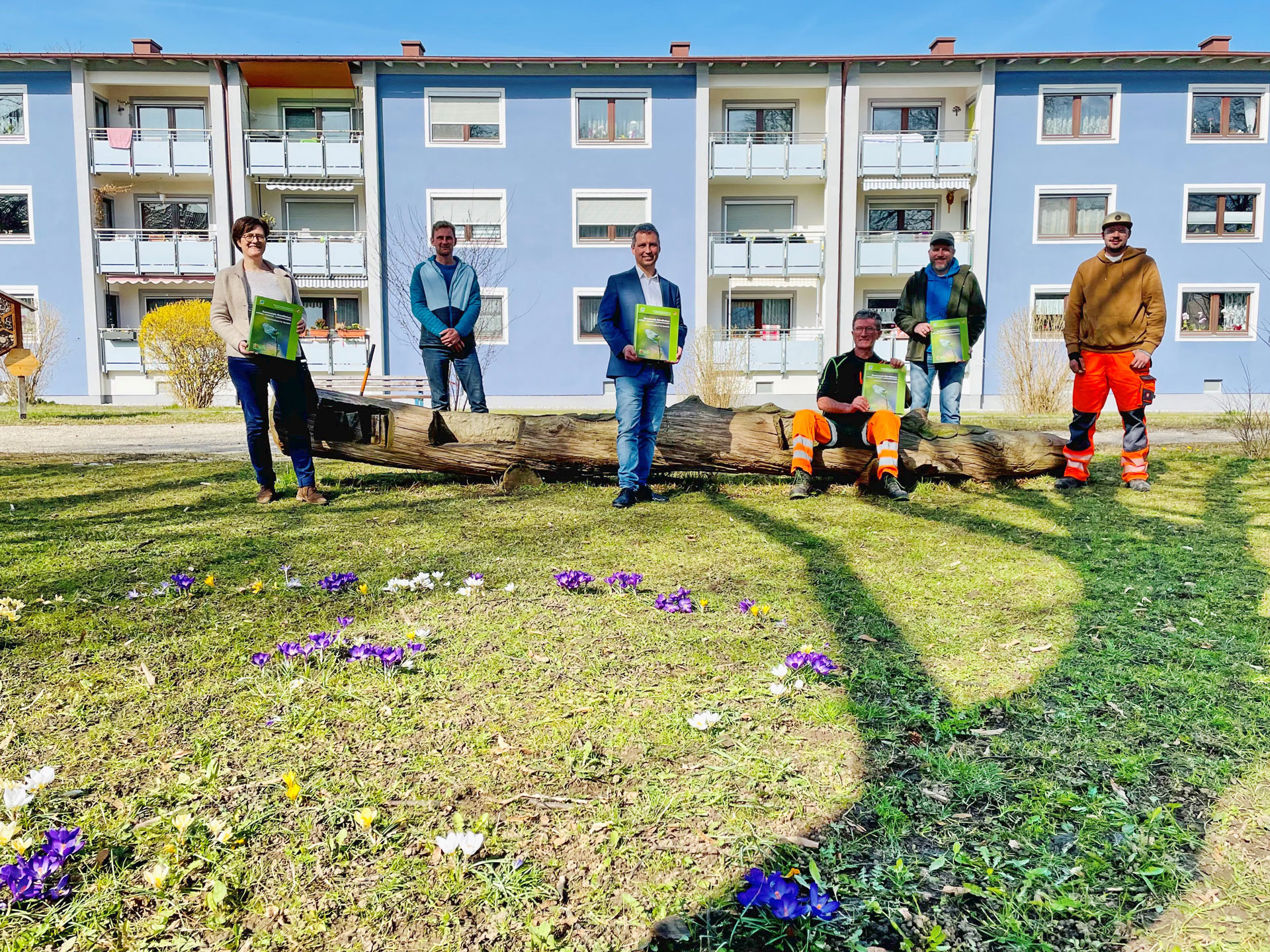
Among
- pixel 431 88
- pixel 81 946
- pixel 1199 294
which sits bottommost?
pixel 81 946

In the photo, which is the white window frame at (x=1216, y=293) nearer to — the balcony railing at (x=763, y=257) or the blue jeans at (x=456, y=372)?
the balcony railing at (x=763, y=257)

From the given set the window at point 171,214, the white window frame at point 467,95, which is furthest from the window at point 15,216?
the white window frame at point 467,95

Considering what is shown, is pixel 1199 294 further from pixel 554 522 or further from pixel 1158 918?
pixel 1158 918

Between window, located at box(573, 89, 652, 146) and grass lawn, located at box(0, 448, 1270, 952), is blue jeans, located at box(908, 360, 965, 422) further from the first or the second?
window, located at box(573, 89, 652, 146)

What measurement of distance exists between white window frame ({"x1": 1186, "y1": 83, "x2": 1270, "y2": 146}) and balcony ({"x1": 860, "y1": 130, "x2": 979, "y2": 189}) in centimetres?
617

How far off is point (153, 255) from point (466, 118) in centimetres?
1000

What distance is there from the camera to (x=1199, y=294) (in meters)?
24.8

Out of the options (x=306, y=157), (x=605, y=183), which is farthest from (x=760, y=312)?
(x=306, y=157)

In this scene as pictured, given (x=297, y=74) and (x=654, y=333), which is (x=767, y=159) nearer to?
(x=297, y=74)

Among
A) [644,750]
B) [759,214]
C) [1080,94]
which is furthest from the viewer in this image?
[759,214]

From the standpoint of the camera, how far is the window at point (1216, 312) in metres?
24.6

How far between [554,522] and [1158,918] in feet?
13.4

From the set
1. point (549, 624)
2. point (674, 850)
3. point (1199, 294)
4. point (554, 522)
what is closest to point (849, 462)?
point (554, 522)

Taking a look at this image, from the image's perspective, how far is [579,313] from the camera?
25.2m
